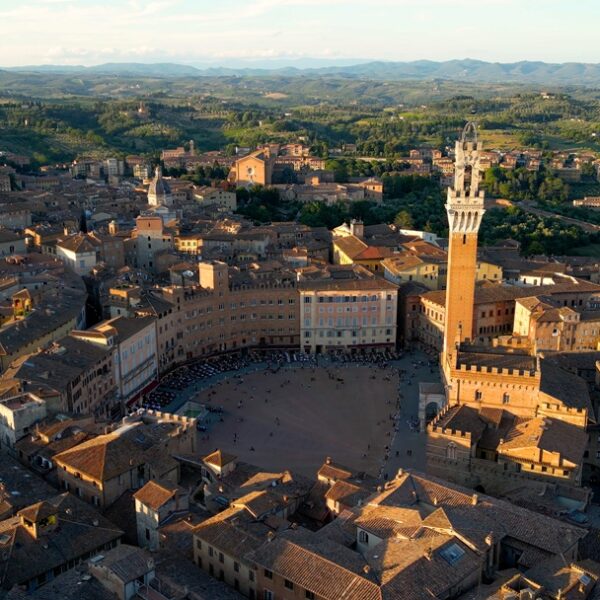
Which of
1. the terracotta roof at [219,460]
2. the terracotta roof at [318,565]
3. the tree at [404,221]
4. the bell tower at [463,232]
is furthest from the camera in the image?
the tree at [404,221]

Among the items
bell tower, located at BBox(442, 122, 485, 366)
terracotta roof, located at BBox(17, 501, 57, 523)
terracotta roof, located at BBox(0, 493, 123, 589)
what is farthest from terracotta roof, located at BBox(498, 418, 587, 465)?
terracotta roof, located at BBox(17, 501, 57, 523)

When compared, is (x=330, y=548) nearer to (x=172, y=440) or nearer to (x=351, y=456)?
(x=172, y=440)

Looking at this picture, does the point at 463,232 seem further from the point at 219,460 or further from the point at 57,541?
the point at 57,541

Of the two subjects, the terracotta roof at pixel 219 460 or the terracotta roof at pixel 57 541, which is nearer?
the terracotta roof at pixel 57 541

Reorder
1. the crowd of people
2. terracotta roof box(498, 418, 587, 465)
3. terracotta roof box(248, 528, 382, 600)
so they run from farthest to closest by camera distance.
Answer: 1. the crowd of people
2. terracotta roof box(498, 418, 587, 465)
3. terracotta roof box(248, 528, 382, 600)

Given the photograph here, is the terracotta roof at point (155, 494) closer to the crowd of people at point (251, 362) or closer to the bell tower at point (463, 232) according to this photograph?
the crowd of people at point (251, 362)

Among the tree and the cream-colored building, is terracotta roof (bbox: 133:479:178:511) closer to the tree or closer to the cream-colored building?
the cream-colored building

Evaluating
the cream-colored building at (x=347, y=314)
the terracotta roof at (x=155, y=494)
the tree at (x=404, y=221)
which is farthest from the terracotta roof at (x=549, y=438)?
the tree at (x=404, y=221)
